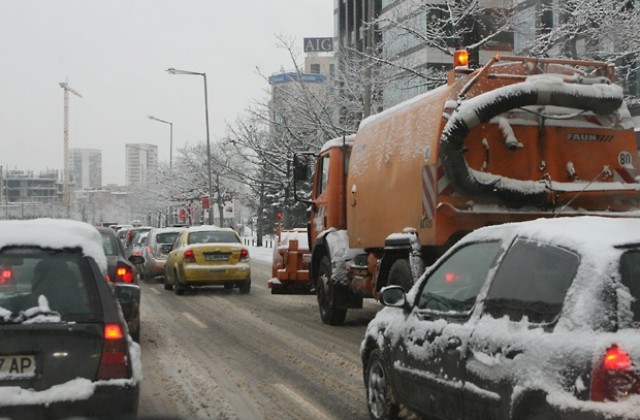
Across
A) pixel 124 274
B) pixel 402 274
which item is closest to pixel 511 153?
pixel 402 274

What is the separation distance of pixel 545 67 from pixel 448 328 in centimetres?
573

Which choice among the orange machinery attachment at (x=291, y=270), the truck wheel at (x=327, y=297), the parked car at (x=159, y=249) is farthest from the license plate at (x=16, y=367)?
the parked car at (x=159, y=249)

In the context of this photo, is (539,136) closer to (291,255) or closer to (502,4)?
(291,255)

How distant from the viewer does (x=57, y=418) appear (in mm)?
4879

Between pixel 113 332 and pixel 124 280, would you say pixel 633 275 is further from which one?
pixel 124 280

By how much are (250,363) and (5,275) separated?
16.2ft

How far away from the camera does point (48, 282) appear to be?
17.4 ft

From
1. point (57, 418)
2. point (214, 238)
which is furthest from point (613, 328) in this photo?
point (214, 238)

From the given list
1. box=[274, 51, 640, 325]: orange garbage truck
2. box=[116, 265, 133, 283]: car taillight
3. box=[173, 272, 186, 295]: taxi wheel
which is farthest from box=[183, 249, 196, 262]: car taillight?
box=[274, 51, 640, 325]: orange garbage truck

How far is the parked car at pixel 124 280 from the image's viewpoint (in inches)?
440

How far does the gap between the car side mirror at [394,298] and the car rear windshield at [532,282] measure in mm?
1178

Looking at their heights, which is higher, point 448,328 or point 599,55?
point 599,55

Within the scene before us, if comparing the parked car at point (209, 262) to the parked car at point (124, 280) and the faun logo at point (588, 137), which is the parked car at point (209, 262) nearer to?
the parked car at point (124, 280)

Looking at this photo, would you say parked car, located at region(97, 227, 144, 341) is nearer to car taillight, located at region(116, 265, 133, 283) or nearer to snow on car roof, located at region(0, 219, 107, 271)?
car taillight, located at region(116, 265, 133, 283)
